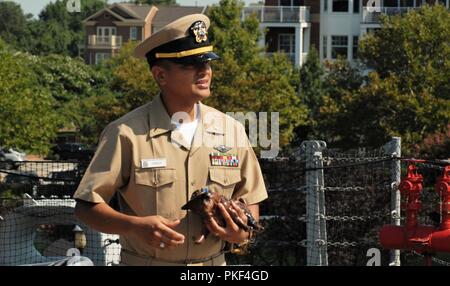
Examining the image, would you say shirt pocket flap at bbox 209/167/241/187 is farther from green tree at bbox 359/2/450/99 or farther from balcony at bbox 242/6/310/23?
balcony at bbox 242/6/310/23

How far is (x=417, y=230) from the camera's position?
6.21 metres

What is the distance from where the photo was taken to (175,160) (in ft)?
12.7

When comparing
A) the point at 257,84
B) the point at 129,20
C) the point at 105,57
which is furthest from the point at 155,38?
the point at 105,57

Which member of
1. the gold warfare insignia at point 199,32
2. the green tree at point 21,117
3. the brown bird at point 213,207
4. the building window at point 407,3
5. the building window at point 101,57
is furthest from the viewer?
the building window at point 101,57

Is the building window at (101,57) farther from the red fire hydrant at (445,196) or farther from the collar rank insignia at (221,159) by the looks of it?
the collar rank insignia at (221,159)

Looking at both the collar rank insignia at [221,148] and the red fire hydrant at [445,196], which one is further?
the red fire hydrant at [445,196]

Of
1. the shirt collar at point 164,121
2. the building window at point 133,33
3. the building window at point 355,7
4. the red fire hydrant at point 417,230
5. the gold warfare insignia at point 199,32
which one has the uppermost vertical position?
the building window at point 355,7

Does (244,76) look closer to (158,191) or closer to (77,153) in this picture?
(77,153)

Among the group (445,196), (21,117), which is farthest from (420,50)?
(445,196)

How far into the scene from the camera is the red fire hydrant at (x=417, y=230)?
6.02 meters

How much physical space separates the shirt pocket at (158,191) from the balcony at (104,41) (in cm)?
4000

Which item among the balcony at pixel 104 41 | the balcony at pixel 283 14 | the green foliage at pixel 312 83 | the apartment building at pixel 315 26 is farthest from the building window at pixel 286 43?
the balcony at pixel 104 41

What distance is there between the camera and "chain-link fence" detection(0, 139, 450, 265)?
24.4 ft
